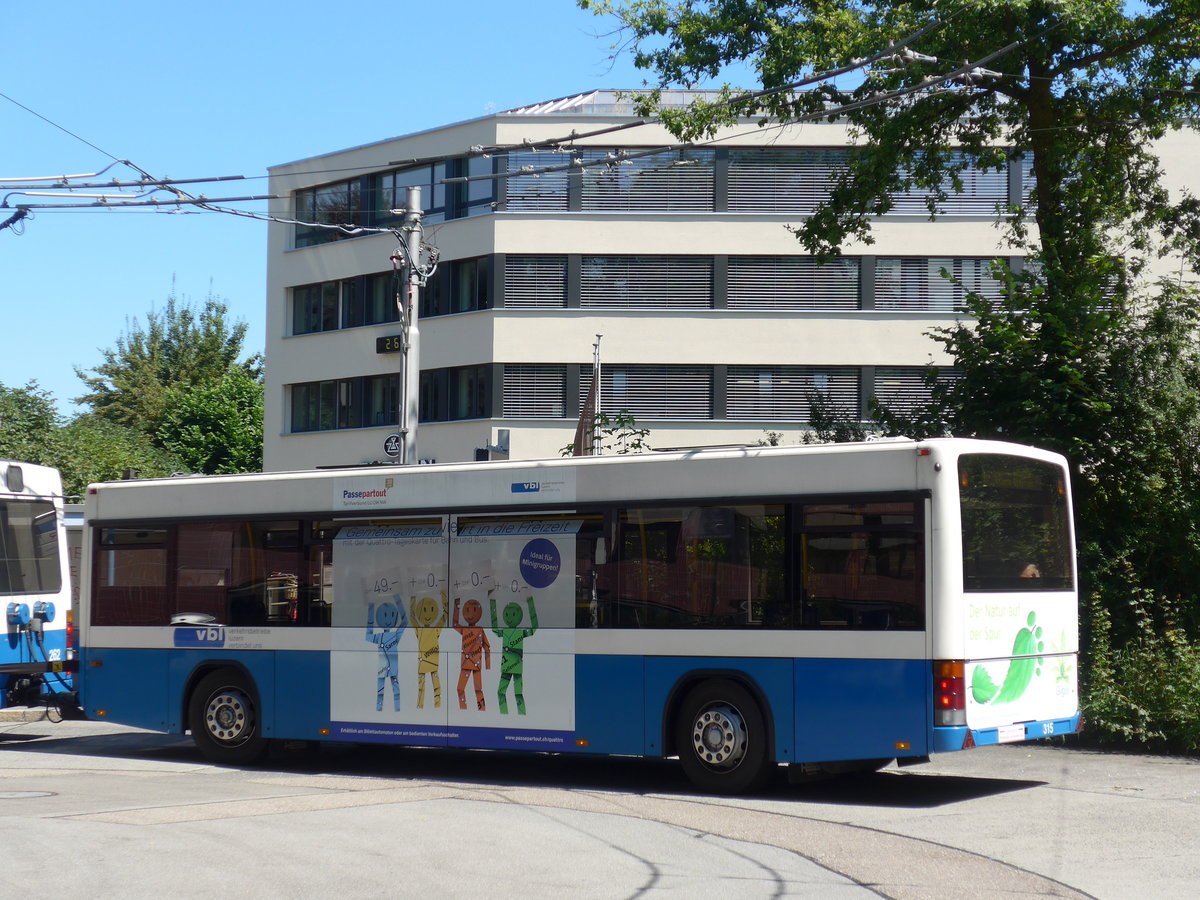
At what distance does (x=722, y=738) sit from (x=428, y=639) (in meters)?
3.06

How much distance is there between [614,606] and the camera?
490 inches

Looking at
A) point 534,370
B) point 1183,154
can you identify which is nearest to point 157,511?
point 534,370

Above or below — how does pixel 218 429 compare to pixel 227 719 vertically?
above

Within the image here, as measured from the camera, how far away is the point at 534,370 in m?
41.0

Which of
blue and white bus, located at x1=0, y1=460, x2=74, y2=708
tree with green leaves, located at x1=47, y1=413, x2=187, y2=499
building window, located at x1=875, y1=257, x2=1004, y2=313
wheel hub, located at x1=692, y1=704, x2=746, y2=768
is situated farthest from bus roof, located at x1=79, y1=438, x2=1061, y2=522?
building window, located at x1=875, y1=257, x2=1004, y2=313

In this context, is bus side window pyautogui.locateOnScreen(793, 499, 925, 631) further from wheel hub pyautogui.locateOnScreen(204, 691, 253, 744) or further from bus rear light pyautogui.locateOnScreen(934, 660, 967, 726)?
wheel hub pyautogui.locateOnScreen(204, 691, 253, 744)

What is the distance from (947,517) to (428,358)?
32508 mm

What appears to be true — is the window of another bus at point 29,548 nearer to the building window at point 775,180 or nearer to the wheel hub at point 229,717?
the wheel hub at point 229,717

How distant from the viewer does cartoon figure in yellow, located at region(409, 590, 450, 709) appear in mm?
13359

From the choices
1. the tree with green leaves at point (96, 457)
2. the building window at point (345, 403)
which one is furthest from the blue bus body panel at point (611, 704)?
the building window at point (345, 403)

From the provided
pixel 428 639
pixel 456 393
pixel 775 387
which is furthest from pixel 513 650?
pixel 456 393

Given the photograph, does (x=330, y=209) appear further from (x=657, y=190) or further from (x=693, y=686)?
(x=693, y=686)

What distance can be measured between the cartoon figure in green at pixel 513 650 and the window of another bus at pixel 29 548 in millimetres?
6808

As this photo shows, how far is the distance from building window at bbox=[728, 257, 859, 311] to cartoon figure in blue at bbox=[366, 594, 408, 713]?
28.0 meters
